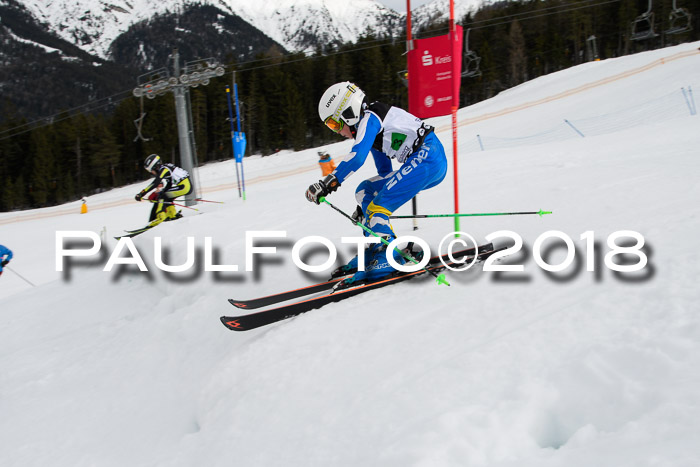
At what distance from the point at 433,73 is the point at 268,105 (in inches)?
1762

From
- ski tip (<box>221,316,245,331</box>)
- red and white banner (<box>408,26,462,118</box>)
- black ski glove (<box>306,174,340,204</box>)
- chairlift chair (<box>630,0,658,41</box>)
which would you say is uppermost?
chairlift chair (<box>630,0,658,41</box>)

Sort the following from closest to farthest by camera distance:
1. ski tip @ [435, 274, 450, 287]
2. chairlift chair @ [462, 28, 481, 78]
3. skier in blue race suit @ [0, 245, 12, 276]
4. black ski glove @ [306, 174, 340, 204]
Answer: ski tip @ [435, 274, 450, 287] → black ski glove @ [306, 174, 340, 204] → skier in blue race suit @ [0, 245, 12, 276] → chairlift chair @ [462, 28, 481, 78]

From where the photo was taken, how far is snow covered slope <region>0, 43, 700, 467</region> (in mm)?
2051

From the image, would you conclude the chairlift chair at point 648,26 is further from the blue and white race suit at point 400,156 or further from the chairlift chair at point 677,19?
the blue and white race suit at point 400,156

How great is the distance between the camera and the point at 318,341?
10.8 ft

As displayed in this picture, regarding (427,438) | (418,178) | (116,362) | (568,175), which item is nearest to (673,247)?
(418,178)

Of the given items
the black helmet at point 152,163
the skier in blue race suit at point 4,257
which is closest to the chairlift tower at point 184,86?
the black helmet at point 152,163

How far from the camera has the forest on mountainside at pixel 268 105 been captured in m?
45.8

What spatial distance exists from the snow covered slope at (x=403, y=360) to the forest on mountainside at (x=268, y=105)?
134ft

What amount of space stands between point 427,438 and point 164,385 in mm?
2717

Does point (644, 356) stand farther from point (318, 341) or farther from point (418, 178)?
point (418, 178)

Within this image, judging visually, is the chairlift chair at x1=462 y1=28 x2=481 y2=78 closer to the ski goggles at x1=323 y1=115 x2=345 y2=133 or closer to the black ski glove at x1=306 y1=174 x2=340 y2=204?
the ski goggles at x1=323 y1=115 x2=345 y2=133

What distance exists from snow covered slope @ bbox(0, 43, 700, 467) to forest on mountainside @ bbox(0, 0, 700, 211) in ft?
134

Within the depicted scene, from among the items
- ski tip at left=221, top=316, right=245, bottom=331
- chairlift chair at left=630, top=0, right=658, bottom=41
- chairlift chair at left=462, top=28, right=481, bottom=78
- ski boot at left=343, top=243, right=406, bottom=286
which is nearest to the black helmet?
ski tip at left=221, top=316, right=245, bottom=331
